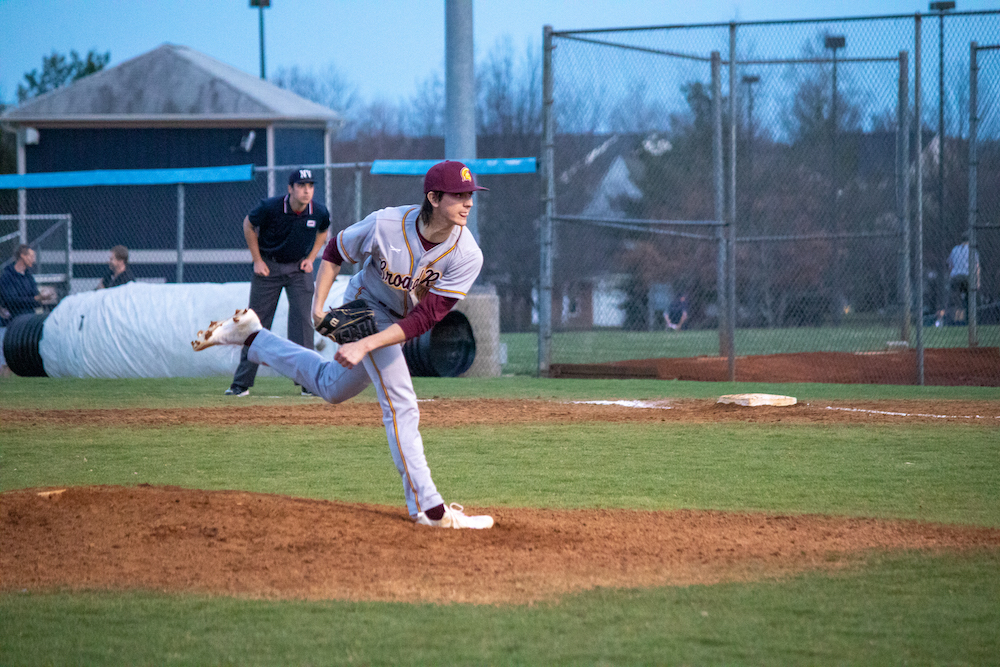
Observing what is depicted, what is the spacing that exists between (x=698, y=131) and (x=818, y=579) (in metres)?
11.4

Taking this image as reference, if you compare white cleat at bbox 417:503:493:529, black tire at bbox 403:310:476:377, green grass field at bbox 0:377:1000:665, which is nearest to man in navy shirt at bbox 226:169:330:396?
green grass field at bbox 0:377:1000:665

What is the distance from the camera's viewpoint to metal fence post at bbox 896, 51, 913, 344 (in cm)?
1212

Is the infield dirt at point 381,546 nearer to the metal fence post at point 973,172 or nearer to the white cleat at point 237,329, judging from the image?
the white cleat at point 237,329

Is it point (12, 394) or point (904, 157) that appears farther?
point (904, 157)

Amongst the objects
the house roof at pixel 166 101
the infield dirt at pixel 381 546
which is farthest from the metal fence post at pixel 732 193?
the house roof at pixel 166 101

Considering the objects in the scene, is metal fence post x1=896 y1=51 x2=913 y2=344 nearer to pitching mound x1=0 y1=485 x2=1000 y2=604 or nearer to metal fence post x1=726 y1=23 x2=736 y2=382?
metal fence post x1=726 y1=23 x2=736 y2=382

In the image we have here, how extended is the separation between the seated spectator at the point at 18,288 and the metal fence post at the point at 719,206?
989cm

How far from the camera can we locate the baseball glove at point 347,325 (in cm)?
438

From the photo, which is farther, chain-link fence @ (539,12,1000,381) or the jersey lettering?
chain-link fence @ (539,12,1000,381)

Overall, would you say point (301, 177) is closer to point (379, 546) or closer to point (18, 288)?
point (379, 546)

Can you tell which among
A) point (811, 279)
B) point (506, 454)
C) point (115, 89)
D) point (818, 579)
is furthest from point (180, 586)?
point (115, 89)

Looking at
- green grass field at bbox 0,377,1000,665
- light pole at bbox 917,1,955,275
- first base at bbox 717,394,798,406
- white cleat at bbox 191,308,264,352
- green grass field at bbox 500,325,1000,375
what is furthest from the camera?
green grass field at bbox 500,325,1000,375

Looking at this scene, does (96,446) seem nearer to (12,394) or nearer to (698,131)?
(12,394)

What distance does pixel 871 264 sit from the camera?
13680 millimetres
